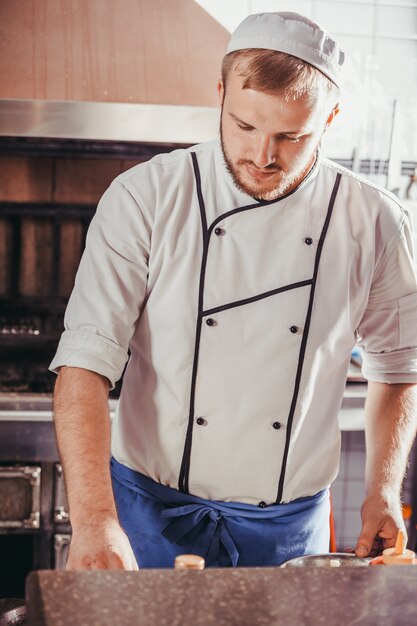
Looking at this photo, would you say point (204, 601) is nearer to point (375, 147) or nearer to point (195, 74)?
point (195, 74)

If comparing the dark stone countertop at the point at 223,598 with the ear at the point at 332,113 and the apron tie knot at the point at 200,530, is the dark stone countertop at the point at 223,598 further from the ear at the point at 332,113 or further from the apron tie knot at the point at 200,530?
the ear at the point at 332,113

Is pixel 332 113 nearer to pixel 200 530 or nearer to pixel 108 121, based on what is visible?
pixel 200 530

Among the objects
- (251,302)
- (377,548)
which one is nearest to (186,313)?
(251,302)

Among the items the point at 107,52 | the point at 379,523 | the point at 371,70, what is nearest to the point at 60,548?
the point at 379,523

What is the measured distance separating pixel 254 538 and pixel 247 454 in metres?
0.17

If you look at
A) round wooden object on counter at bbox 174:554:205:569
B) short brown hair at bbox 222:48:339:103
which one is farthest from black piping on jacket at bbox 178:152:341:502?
round wooden object on counter at bbox 174:554:205:569

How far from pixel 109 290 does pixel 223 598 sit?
30.2 inches

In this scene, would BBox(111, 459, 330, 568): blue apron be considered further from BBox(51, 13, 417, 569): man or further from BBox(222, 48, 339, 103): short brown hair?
BBox(222, 48, 339, 103): short brown hair

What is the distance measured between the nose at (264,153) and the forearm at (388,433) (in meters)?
0.63

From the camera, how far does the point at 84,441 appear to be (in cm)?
143

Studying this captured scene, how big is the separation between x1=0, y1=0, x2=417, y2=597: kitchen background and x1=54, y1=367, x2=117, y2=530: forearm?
129 centimetres

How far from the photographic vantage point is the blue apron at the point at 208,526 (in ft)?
5.37

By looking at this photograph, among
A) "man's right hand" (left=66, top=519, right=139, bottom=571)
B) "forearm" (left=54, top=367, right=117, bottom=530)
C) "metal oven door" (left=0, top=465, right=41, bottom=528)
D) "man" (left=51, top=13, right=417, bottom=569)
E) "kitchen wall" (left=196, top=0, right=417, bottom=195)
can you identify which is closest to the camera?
"man's right hand" (left=66, top=519, right=139, bottom=571)

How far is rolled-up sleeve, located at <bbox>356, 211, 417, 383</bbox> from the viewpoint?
1.77 m
